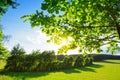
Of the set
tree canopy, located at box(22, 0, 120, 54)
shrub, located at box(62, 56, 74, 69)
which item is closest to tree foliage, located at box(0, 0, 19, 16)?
tree canopy, located at box(22, 0, 120, 54)

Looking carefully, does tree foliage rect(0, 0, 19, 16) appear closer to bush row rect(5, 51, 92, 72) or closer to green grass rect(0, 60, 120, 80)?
green grass rect(0, 60, 120, 80)

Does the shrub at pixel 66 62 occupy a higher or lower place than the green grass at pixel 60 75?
higher

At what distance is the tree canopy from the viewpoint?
32.2 feet

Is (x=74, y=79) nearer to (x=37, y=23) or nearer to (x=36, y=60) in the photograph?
(x=36, y=60)

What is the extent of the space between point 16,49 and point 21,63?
457 centimetres

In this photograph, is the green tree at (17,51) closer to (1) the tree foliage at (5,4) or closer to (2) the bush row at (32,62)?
(2) the bush row at (32,62)

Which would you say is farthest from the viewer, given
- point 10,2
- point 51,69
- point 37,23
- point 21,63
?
point 51,69

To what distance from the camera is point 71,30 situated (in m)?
12.4

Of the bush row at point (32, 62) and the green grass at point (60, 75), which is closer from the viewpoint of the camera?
the green grass at point (60, 75)

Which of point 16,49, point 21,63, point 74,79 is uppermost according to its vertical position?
point 16,49

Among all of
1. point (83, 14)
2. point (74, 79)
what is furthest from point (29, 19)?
point (74, 79)

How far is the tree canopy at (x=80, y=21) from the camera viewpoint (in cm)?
981

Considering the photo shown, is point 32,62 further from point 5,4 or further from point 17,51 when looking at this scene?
point 5,4

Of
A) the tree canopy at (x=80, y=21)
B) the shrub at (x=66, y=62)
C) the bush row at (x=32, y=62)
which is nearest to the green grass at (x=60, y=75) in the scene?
the bush row at (x=32, y=62)
